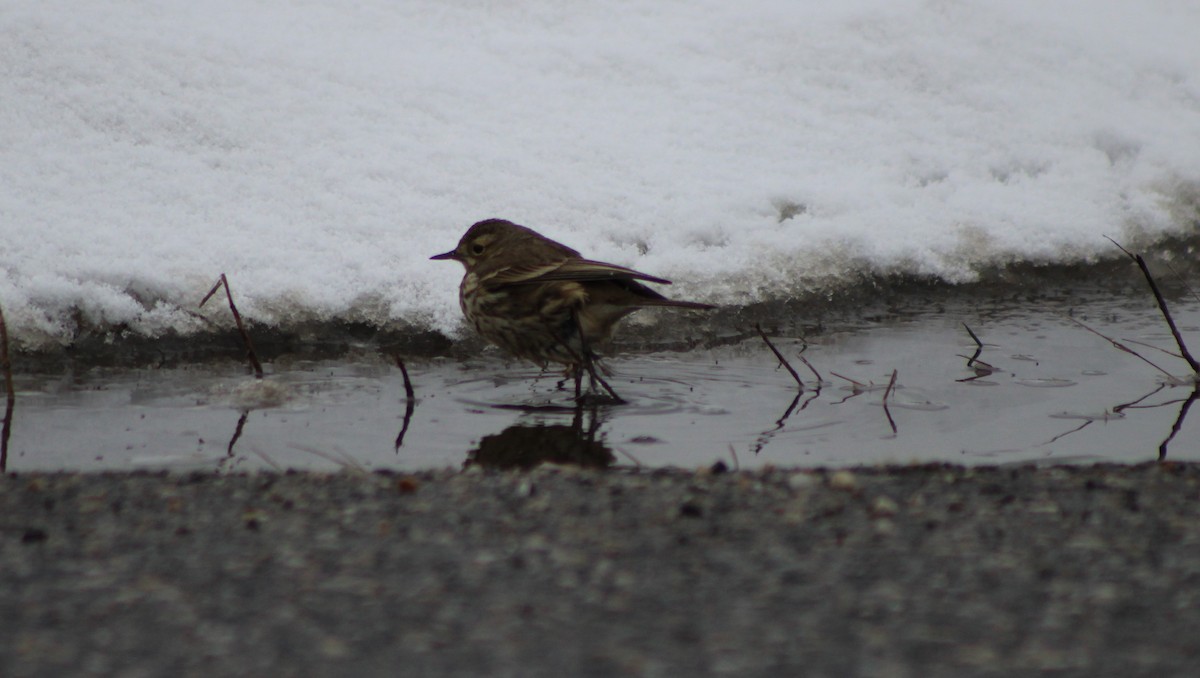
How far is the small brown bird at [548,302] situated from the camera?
18.3 ft

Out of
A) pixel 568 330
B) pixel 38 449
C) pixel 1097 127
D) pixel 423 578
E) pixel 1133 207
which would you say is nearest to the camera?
pixel 423 578

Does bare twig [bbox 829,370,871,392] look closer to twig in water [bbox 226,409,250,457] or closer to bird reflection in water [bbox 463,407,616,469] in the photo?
bird reflection in water [bbox 463,407,616,469]

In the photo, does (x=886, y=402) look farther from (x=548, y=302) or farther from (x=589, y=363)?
(x=548, y=302)

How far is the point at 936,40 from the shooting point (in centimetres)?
985

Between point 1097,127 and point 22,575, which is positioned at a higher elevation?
point 1097,127

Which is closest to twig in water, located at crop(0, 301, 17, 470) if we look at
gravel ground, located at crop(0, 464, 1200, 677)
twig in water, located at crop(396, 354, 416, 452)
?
gravel ground, located at crop(0, 464, 1200, 677)

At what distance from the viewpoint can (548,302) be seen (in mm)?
5719

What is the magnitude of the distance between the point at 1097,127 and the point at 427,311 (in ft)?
16.8

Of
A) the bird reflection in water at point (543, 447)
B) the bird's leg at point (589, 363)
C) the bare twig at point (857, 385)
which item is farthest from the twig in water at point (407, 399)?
the bare twig at point (857, 385)

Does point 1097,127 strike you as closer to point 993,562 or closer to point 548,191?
point 548,191

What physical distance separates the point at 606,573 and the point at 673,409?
2208mm

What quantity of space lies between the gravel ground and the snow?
2.85 m

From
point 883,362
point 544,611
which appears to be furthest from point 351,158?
point 544,611

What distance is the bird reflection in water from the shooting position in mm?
4375
